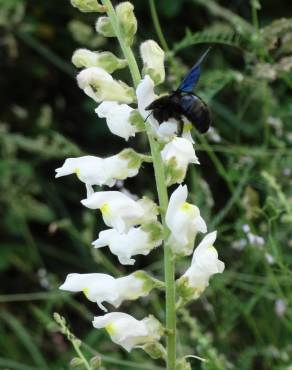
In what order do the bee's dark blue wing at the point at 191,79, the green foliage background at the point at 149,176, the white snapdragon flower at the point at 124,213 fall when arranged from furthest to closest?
the green foliage background at the point at 149,176 → the white snapdragon flower at the point at 124,213 → the bee's dark blue wing at the point at 191,79

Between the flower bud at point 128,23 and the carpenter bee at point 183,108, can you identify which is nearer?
the carpenter bee at point 183,108

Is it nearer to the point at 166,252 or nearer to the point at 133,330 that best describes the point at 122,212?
the point at 166,252

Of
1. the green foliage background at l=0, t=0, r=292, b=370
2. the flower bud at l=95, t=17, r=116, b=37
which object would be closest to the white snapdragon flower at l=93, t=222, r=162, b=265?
the flower bud at l=95, t=17, r=116, b=37

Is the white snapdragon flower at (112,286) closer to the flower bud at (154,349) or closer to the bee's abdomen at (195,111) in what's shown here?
the flower bud at (154,349)

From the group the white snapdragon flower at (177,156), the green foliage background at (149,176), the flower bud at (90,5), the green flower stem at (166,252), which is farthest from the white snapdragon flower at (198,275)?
the green foliage background at (149,176)

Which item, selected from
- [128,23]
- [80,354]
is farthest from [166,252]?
[128,23]

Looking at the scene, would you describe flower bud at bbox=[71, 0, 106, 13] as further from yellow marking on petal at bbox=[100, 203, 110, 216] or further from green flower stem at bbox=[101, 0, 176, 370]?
yellow marking on petal at bbox=[100, 203, 110, 216]
